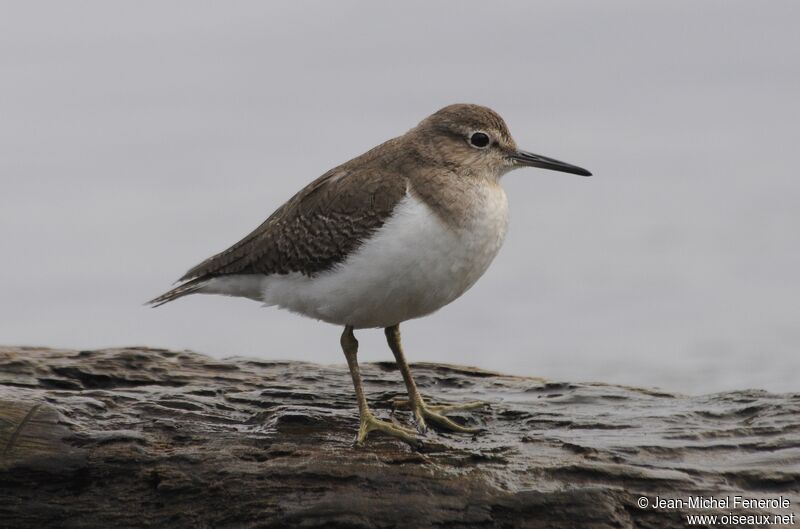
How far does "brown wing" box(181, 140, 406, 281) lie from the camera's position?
904 cm

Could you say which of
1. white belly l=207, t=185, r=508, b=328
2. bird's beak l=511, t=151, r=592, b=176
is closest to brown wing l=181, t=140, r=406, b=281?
white belly l=207, t=185, r=508, b=328

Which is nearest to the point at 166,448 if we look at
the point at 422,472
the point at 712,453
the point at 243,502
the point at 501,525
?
the point at 243,502

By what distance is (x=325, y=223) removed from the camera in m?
9.31

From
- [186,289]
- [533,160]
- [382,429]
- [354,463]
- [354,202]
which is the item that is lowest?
[354,463]

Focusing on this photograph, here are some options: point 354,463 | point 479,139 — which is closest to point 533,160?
point 479,139

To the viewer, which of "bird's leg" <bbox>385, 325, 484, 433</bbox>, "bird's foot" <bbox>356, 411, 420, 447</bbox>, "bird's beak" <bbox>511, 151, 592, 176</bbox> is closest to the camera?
"bird's foot" <bbox>356, 411, 420, 447</bbox>

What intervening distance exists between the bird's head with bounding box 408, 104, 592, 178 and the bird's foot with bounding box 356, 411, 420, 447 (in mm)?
2114

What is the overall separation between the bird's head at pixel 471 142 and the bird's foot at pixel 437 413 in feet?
6.22

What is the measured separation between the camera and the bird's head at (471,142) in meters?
9.45

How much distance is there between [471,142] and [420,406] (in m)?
2.18

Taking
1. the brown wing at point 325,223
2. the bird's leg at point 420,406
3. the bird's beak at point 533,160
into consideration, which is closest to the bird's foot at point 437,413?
the bird's leg at point 420,406

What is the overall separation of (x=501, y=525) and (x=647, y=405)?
2.61 metres

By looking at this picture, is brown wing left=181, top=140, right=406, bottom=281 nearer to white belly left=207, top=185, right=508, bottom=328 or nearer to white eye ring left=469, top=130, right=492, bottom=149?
white belly left=207, top=185, right=508, bottom=328

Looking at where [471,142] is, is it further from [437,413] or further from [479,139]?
[437,413]
